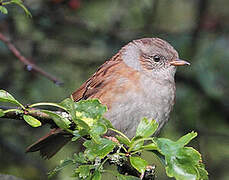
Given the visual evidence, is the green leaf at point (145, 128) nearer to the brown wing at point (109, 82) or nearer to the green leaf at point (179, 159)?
the green leaf at point (179, 159)

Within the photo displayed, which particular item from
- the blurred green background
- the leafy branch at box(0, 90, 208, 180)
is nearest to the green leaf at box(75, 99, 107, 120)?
the leafy branch at box(0, 90, 208, 180)

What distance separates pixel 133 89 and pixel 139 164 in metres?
1.56

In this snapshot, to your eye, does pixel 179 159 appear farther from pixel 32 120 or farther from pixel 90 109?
pixel 32 120

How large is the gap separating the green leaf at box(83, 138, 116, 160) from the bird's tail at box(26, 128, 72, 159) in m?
1.54

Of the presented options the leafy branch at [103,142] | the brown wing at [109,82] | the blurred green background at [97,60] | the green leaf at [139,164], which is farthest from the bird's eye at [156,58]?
the green leaf at [139,164]

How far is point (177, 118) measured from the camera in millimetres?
4688

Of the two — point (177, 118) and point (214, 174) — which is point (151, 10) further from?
point (214, 174)

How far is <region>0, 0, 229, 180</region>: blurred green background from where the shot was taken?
4.33 metres

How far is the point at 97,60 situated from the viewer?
4812mm

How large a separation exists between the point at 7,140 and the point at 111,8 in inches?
60.1

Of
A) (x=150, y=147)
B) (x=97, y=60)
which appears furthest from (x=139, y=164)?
(x=97, y=60)

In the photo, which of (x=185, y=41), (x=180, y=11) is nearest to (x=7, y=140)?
(x=185, y=41)

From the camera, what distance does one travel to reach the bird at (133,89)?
128 inches

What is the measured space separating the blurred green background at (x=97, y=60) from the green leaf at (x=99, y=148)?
2403mm
